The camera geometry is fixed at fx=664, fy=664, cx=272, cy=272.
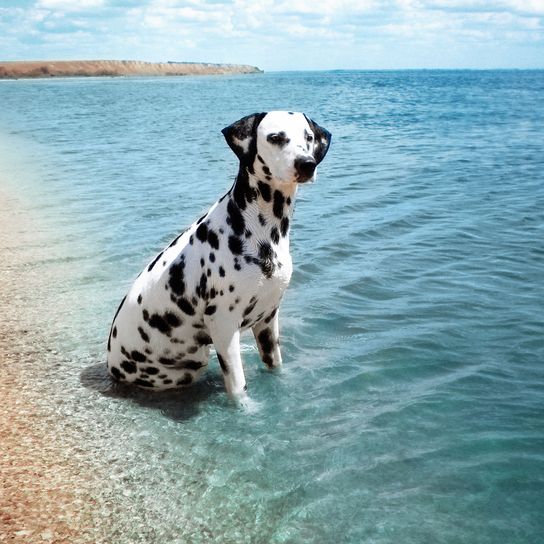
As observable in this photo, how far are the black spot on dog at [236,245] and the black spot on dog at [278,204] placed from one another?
34 cm

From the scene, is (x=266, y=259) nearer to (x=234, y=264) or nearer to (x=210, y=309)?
(x=234, y=264)

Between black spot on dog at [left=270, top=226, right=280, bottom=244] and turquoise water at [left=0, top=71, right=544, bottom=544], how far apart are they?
1.49m

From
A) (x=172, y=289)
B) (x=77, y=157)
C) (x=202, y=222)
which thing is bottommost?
(x=77, y=157)

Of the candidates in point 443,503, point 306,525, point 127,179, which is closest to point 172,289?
point 306,525

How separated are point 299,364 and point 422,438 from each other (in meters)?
1.65

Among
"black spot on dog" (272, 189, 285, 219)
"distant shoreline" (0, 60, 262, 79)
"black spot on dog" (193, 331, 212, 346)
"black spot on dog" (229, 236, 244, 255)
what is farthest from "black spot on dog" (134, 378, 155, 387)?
"distant shoreline" (0, 60, 262, 79)

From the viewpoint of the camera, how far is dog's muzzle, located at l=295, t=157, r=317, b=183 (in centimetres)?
451

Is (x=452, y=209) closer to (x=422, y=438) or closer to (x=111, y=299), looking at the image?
(x=111, y=299)

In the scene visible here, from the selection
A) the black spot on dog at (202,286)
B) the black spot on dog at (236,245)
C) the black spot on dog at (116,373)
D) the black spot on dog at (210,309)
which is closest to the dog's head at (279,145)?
the black spot on dog at (236,245)

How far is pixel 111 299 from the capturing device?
27.2 feet

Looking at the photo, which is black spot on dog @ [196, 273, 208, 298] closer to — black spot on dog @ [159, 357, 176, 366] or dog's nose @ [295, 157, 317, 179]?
black spot on dog @ [159, 357, 176, 366]

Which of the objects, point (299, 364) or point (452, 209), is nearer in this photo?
point (299, 364)

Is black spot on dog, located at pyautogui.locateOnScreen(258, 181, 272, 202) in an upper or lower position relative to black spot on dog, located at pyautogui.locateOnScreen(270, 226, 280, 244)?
upper

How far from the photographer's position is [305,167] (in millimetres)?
4512
